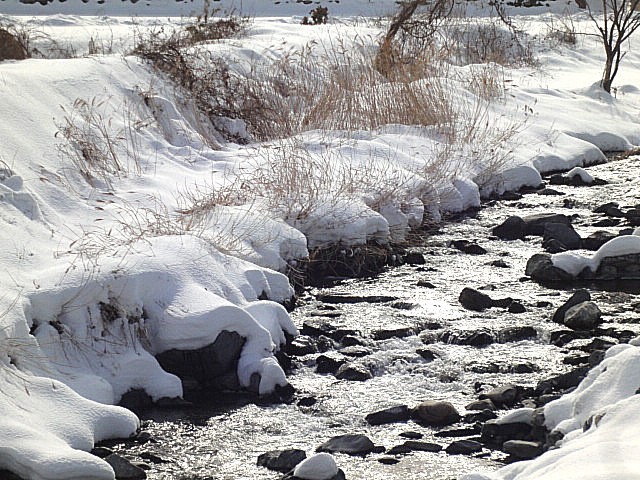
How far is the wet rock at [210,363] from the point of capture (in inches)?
249

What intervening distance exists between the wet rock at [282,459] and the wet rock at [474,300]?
9.44 feet

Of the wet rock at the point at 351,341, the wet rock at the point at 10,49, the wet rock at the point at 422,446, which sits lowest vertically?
the wet rock at the point at 351,341

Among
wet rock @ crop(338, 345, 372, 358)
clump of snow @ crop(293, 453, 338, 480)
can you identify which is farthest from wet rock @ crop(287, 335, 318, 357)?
clump of snow @ crop(293, 453, 338, 480)

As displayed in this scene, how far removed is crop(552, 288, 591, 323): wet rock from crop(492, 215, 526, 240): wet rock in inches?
89.8

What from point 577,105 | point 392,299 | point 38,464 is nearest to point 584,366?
point 392,299

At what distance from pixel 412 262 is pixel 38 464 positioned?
5.00m

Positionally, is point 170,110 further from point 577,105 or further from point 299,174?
point 577,105

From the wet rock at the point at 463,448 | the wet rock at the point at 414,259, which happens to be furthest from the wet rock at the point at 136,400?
the wet rock at the point at 414,259

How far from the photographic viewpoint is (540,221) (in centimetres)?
1011

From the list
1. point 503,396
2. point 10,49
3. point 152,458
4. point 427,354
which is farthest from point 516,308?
point 10,49

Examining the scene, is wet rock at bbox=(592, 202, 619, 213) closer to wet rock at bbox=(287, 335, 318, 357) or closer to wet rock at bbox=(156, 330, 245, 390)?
wet rock at bbox=(287, 335, 318, 357)

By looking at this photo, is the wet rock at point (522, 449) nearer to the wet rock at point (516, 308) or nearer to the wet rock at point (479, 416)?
the wet rock at point (479, 416)

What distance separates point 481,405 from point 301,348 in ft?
5.13

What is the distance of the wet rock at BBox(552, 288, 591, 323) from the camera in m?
7.37
